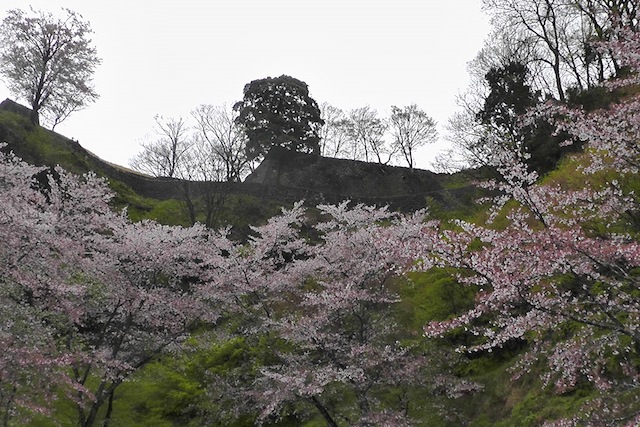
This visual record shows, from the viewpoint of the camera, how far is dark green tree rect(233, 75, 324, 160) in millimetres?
31547

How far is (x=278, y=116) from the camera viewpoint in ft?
104

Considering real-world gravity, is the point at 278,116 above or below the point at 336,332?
above

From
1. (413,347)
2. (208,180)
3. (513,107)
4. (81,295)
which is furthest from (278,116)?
(413,347)

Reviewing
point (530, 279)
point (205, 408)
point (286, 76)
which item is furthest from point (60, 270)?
point (286, 76)

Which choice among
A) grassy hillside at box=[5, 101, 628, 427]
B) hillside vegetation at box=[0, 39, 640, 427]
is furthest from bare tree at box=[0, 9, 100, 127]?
hillside vegetation at box=[0, 39, 640, 427]

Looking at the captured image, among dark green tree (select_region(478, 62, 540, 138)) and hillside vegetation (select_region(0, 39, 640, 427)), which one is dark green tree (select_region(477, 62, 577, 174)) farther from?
hillside vegetation (select_region(0, 39, 640, 427))

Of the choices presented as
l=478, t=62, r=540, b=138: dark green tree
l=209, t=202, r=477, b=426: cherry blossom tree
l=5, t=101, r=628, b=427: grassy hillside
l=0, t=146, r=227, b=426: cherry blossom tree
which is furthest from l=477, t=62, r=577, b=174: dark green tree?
l=0, t=146, r=227, b=426: cherry blossom tree

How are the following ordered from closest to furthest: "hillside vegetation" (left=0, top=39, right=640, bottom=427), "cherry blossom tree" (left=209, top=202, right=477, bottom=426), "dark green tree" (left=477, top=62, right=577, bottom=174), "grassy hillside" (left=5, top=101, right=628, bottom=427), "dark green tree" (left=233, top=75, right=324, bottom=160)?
"hillside vegetation" (left=0, top=39, right=640, bottom=427) < "cherry blossom tree" (left=209, top=202, right=477, bottom=426) < "grassy hillside" (left=5, top=101, right=628, bottom=427) < "dark green tree" (left=477, top=62, right=577, bottom=174) < "dark green tree" (left=233, top=75, right=324, bottom=160)

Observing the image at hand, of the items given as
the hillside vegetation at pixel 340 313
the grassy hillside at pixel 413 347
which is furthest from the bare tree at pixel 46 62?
the hillside vegetation at pixel 340 313

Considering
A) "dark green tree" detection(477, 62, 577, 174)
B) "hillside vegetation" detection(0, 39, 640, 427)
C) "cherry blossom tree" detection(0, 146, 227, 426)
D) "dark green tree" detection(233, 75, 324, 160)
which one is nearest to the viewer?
"hillside vegetation" detection(0, 39, 640, 427)

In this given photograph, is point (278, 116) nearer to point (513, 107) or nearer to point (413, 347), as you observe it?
point (513, 107)

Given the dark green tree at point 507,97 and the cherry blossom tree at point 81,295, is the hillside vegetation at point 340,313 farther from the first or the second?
the dark green tree at point 507,97

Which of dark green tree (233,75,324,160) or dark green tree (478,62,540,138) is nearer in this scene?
dark green tree (478,62,540,138)

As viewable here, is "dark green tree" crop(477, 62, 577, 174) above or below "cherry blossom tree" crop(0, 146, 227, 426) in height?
above
